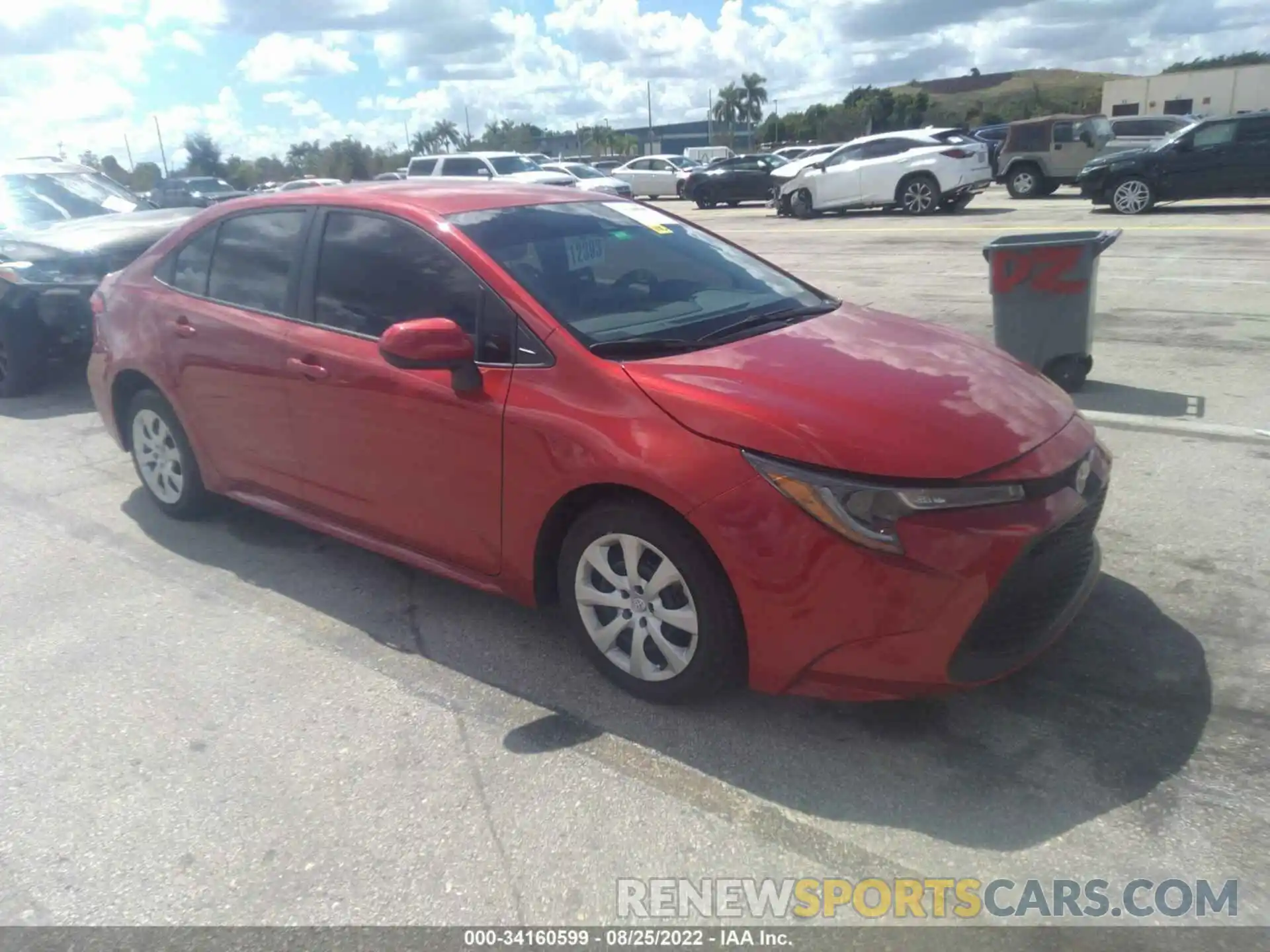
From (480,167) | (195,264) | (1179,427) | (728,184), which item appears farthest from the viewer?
(728,184)

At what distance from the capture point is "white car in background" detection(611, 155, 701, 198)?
36.6 metres

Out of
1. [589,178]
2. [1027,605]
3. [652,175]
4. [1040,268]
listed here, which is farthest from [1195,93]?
[1027,605]

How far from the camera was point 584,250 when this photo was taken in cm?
407

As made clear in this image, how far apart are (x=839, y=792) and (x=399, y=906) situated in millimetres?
1255

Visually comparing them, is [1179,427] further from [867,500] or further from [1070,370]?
[867,500]

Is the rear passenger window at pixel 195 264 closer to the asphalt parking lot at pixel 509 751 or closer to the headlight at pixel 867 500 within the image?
the asphalt parking lot at pixel 509 751

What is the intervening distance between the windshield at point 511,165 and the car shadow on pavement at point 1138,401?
19274mm

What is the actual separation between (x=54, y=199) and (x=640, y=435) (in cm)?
950

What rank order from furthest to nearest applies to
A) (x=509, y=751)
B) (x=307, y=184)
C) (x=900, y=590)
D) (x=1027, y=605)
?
1. (x=307, y=184)
2. (x=509, y=751)
3. (x=1027, y=605)
4. (x=900, y=590)

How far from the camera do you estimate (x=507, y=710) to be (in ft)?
11.7

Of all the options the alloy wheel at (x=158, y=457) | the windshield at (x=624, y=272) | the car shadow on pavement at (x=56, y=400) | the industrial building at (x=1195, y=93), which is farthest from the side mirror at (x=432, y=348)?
the industrial building at (x=1195, y=93)

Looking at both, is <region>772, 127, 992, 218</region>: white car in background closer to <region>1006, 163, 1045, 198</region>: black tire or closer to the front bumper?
<region>1006, 163, 1045, 198</region>: black tire

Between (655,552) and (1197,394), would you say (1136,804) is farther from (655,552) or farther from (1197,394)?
(1197,394)

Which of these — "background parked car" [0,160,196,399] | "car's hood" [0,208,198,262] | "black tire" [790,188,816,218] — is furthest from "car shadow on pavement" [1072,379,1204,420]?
"black tire" [790,188,816,218]
